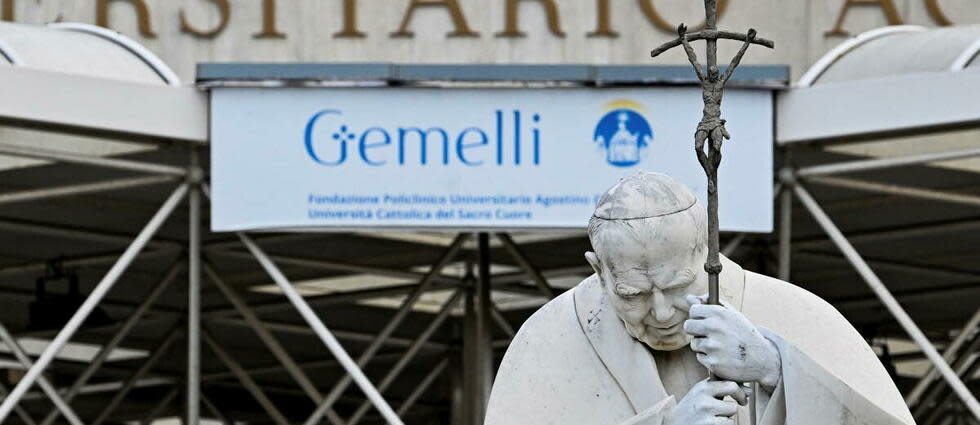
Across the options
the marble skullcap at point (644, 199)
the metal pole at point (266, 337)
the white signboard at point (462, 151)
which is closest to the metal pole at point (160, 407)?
the metal pole at point (266, 337)

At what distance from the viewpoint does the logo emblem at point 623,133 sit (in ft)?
72.8

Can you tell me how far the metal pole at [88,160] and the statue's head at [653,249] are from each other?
1435 cm

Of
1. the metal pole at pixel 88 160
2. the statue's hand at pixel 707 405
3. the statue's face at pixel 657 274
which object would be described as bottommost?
the statue's hand at pixel 707 405

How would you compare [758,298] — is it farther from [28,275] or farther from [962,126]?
[28,275]

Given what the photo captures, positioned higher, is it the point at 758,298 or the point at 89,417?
the point at 758,298

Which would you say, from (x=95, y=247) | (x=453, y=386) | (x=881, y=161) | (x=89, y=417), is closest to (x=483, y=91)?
(x=881, y=161)

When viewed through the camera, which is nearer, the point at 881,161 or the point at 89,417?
the point at 881,161

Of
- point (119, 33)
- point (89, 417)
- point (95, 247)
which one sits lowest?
point (89, 417)

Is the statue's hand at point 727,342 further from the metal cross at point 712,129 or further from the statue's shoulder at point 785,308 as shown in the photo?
the statue's shoulder at point 785,308

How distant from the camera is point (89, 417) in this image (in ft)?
129

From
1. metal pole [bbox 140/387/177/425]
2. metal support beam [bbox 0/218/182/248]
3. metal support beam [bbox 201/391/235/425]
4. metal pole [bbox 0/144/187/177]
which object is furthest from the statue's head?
metal support beam [bbox 201/391/235/425]

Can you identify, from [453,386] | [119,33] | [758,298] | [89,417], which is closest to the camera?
[758,298]

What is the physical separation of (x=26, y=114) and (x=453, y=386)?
12467 mm

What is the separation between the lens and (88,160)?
22.9 metres
